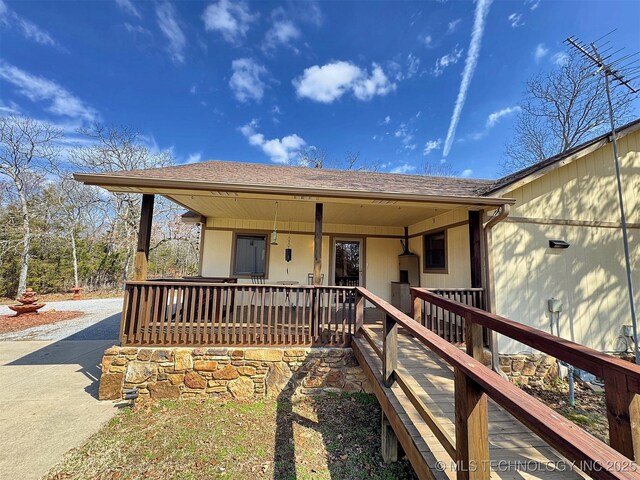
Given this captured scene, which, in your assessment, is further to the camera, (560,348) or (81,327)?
(81,327)

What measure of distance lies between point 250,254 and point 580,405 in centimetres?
753

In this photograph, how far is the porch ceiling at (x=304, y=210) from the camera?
5.42 m

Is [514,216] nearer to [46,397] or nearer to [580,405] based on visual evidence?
[580,405]

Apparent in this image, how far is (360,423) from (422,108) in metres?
15.3

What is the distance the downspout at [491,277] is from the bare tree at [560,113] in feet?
40.1

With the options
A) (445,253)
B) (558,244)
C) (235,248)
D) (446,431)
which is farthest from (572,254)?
(235,248)

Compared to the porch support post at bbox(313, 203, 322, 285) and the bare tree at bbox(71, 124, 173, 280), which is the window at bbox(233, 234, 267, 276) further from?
the bare tree at bbox(71, 124, 173, 280)

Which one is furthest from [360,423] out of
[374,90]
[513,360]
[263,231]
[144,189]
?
[374,90]

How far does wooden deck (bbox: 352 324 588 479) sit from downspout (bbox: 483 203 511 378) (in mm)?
1703

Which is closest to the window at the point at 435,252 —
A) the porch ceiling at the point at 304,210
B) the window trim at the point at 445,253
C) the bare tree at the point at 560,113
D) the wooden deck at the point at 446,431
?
the window trim at the point at 445,253

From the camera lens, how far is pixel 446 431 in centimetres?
207

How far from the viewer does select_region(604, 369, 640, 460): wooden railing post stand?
135 centimetres

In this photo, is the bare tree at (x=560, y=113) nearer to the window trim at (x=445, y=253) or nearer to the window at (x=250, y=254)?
the window trim at (x=445, y=253)

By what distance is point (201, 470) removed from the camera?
2639 millimetres
